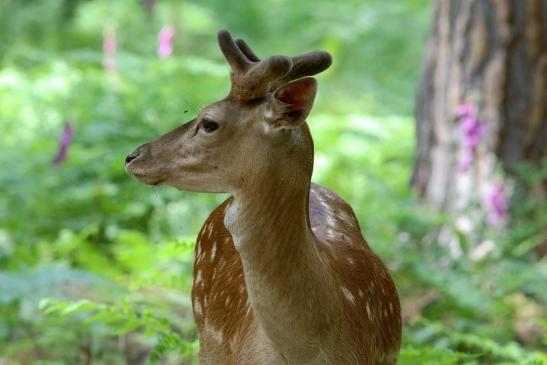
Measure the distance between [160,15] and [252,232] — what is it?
29.8 ft

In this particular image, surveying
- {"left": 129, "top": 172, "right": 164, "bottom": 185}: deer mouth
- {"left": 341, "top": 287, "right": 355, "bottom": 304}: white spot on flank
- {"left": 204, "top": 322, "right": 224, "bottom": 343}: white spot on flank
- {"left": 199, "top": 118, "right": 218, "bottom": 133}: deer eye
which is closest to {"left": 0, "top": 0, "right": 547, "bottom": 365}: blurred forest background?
{"left": 204, "top": 322, "right": 224, "bottom": 343}: white spot on flank

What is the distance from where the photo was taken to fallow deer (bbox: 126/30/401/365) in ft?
10.3

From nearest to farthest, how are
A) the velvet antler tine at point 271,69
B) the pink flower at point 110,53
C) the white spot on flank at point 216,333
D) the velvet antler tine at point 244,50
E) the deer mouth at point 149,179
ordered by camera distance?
the velvet antler tine at point 271,69 < the deer mouth at point 149,179 < the velvet antler tine at point 244,50 < the white spot on flank at point 216,333 < the pink flower at point 110,53

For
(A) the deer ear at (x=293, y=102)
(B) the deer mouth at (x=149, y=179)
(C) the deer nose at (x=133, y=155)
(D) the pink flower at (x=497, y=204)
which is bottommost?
(B) the deer mouth at (x=149, y=179)

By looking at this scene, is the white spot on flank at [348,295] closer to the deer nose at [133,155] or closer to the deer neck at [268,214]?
the deer neck at [268,214]

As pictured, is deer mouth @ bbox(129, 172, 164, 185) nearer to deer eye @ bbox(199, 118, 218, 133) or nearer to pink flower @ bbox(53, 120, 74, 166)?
deer eye @ bbox(199, 118, 218, 133)

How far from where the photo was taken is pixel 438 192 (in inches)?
296

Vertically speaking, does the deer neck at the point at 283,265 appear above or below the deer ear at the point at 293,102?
below

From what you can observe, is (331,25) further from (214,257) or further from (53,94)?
(214,257)

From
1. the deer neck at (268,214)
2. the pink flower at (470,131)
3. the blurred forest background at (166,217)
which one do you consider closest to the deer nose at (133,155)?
the deer neck at (268,214)

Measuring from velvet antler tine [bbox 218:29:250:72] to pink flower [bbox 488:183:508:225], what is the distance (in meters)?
3.94

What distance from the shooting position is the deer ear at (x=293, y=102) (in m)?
3.04

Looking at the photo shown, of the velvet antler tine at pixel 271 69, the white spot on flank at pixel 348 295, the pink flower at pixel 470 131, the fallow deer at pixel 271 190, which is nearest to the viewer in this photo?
the velvet antler tine at pixel 271 69

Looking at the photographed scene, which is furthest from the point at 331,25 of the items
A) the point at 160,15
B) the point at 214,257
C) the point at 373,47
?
the point at 214,257
